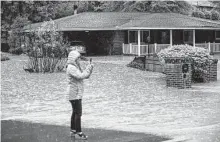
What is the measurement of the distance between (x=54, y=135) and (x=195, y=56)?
11.8 m

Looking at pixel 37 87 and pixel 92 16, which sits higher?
pixel 92 16

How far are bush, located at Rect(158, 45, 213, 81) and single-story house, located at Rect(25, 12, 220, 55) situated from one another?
1954 cm

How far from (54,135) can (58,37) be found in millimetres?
18441

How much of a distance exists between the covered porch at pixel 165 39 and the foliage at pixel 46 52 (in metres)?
14.8

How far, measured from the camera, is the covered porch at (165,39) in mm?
42000

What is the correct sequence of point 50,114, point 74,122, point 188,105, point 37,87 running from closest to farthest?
point 74,122 → point 50,114 → point 188,105 → point 37,87

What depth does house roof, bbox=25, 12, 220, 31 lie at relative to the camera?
41.0 m

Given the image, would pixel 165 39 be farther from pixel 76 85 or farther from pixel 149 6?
pixel 76 85

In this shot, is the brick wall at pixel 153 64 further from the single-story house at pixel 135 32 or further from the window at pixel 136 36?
the window at pixel 136 36

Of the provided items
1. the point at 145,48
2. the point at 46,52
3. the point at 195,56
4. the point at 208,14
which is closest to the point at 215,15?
the point at 208,14

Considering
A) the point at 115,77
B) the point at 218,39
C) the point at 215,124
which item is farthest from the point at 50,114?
the point at 218,39

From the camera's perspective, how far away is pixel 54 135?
9867 mm

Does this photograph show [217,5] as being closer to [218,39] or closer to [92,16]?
[218,39]

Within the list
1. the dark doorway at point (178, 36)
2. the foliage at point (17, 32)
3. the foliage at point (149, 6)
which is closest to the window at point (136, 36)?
the dark doorway at point (178, 36)
